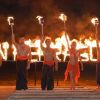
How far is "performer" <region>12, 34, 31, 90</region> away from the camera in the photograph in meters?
14.1

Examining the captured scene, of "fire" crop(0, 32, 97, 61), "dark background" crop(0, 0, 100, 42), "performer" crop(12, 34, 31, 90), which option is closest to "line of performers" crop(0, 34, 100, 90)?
"performer" crop(12, 34, 31, 90)

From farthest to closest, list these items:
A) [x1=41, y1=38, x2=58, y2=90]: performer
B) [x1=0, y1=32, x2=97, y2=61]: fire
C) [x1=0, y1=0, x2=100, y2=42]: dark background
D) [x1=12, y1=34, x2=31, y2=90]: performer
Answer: [x1=0, y1=0, x2=100, y2=42]: dark background → [x1=0, y1=32, x2=97, y2=61]: fire → [x1=12, y1=34, x2=31, y2=90]: performer → [x1=41, y1=38, x2=58, y2=90]: performer

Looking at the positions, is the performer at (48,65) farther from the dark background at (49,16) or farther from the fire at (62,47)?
the dark background at (49,16)

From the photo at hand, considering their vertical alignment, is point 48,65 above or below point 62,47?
below

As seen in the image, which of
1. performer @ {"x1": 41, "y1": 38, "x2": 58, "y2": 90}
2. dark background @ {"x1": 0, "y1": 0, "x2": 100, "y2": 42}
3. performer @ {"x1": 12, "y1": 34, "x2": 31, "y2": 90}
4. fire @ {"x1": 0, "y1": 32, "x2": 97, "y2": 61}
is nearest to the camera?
performer @ {"x1": 41, "y1": 38, "x2": 58, "y2": 90}

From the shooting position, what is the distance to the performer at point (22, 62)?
14.1 meters

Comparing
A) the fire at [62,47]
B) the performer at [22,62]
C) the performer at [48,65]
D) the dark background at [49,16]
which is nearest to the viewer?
the performer at [48,65]

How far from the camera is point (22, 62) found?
558 inches

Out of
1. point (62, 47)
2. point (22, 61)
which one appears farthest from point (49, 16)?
point (22, 61)

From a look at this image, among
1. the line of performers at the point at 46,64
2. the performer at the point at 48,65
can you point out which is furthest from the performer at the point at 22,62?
the performer at the point at 48,65

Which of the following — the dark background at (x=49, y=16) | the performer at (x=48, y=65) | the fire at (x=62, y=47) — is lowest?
the performer at (x=48, y=65)

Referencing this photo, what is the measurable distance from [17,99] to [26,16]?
8.50 metres

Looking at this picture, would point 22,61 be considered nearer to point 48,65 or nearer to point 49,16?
point 48,65

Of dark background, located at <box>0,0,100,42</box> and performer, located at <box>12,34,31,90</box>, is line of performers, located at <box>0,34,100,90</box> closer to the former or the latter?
performer, located at <box>12,34,31,90</box>
